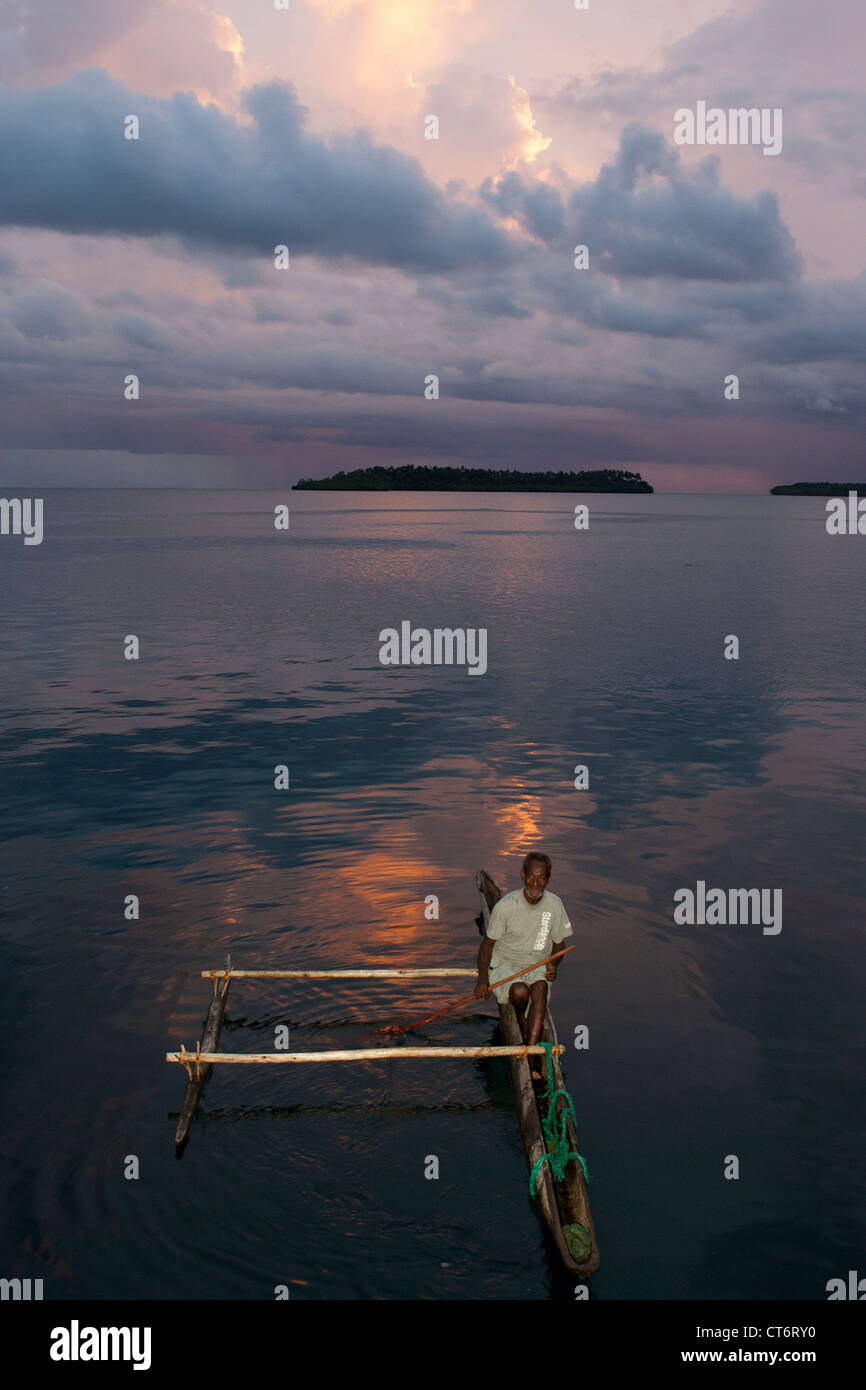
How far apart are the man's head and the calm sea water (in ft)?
8.58

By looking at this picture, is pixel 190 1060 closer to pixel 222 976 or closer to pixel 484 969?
pixel 222 976

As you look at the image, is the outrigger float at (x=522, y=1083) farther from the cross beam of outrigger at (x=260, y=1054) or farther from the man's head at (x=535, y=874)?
the man's head at (x=535, y=874)

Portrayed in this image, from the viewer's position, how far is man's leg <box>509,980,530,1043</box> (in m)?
12.6

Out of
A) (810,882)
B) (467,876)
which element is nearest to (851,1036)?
(810,882)

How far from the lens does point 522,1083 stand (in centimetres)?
1128

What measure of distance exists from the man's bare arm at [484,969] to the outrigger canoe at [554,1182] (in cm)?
104

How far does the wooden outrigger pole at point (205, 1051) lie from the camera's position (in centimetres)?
1127

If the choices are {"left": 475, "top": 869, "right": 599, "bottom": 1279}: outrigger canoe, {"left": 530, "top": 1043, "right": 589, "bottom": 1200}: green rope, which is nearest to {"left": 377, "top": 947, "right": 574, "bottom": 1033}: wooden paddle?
{"left": 475, "top": 869, "right": 599, "bottom": 1279}: outrigger canoe

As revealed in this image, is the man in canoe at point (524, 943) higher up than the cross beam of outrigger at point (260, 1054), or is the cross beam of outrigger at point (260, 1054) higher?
the man in canoe at point (524, 943)

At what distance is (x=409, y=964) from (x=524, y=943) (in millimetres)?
3613

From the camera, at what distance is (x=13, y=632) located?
159ft

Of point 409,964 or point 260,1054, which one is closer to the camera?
point 260,1054

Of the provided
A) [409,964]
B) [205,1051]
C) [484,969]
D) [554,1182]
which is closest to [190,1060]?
[205,1051]

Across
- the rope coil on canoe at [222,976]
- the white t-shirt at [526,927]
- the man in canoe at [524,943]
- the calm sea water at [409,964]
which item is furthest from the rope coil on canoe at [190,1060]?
the white t-shirt at [526,927]
